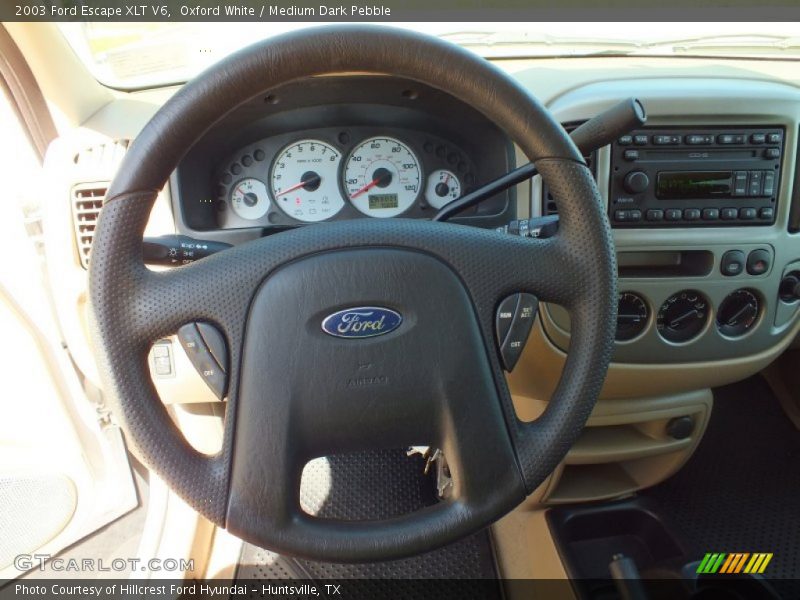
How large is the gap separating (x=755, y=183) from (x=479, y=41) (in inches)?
29.7

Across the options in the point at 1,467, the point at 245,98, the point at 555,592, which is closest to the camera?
the point at 245,98

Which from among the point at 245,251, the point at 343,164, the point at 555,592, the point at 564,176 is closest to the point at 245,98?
the point at 245,251

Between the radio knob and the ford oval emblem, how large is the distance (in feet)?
2.40

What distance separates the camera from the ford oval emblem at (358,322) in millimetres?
774

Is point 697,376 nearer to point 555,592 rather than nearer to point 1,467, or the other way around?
point 555,592

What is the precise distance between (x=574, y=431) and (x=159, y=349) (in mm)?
886

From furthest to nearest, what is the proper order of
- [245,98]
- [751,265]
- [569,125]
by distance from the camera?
[751,265] → [569,125] → [245,98]

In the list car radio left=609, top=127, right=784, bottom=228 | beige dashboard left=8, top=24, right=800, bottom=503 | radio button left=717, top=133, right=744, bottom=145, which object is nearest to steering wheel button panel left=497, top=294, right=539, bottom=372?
beige dashboard left=8, top=24, right=800, bottom=503

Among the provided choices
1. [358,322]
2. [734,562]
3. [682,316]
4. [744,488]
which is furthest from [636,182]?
[744,488]

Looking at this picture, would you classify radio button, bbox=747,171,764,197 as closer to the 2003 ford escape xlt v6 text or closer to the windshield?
the 2003 ford escape xlt v6 text

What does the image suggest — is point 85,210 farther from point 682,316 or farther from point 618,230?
point 682,316

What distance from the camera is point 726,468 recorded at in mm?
1840

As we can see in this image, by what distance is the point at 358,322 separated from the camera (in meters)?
0.78

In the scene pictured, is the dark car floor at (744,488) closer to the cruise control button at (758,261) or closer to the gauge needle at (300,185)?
the cruise control button at (758,261)
